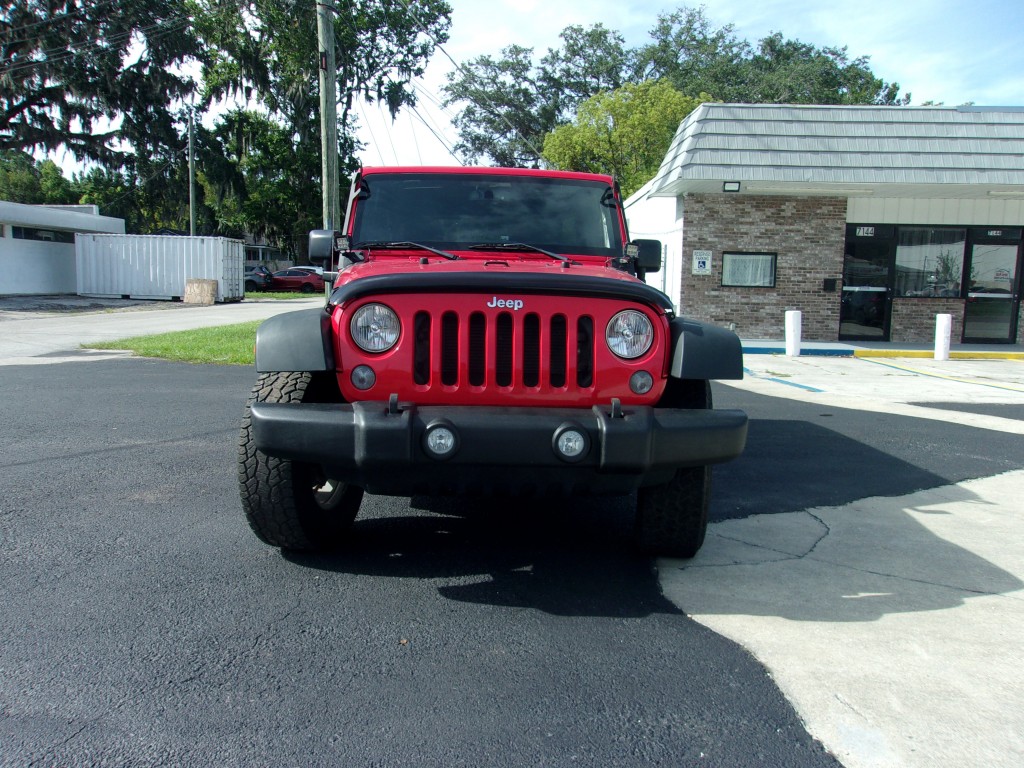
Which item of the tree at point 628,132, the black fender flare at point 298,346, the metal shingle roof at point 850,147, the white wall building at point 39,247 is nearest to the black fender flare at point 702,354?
the black fender flare at point 298,346

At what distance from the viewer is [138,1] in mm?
33344

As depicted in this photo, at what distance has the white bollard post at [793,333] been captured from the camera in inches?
567

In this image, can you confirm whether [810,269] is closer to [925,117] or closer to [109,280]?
[925,117]

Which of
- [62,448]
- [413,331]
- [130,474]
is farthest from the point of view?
[62,448]

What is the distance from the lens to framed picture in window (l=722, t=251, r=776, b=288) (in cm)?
1623

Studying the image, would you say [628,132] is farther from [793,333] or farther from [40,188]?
[40,188]

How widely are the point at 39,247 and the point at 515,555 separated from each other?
1229 inches

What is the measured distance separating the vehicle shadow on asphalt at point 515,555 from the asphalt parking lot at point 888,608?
0.26 m

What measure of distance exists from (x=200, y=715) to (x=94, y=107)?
38885 millimetres

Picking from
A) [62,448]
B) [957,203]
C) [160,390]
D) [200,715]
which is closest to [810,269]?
[957,203]

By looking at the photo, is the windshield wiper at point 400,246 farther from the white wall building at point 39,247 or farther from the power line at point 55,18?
the power line at point 55,18

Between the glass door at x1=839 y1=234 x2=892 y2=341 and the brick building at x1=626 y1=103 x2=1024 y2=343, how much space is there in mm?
21

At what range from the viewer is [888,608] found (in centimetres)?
339

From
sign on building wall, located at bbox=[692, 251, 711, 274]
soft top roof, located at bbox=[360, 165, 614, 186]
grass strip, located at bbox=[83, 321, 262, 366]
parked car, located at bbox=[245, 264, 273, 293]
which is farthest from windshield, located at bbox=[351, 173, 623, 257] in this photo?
parked car, located at bbox=[245, 264, 273, 293]
